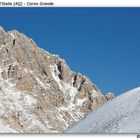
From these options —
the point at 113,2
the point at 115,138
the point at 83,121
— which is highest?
the point at 113,2

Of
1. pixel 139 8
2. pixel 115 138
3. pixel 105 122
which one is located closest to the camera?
pixel 115 138

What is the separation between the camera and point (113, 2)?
1262 cm

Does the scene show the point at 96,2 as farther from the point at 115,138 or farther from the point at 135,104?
the point at 115,138

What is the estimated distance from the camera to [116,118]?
39.9ft

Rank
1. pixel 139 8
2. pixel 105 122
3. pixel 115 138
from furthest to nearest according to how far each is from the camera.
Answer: pixel 139 8, pixel 105 122, pixel 115 138

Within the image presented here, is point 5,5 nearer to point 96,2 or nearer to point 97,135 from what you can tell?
point 96,2

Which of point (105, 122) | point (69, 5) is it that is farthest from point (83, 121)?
point (69, 5)

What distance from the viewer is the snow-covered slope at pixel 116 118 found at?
11.6 metres

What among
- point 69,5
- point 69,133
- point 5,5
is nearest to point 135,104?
point 69,133

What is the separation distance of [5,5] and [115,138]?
4305mm

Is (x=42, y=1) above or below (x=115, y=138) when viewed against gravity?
above

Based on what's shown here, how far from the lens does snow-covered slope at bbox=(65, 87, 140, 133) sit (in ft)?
38.1

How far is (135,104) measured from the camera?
41.1ft

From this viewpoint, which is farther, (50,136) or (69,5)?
(69,5)
